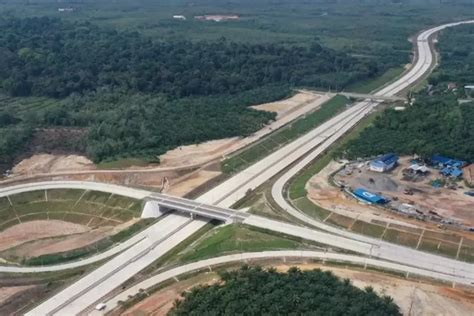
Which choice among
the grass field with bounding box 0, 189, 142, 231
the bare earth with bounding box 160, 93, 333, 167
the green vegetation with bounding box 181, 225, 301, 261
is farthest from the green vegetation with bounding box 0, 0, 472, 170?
the green vegetation with bounding box 181, 225, 301, 261

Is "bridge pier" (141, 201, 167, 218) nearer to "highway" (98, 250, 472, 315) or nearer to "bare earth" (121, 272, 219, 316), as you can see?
"highway" (98, 250, 472, 315)

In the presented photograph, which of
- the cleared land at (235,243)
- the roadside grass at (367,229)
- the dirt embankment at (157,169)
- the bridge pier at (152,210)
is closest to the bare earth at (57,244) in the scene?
the bridge pier at (152,210)

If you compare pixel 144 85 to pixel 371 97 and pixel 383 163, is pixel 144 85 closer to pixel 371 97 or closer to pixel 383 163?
pixel 371 97

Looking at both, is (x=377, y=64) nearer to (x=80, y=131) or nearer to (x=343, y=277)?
(x=80, y=131)

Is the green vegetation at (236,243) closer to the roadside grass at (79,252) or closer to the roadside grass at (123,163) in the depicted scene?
the roadside grass at (79,252)

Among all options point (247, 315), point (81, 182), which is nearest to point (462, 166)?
point (247, 315)
